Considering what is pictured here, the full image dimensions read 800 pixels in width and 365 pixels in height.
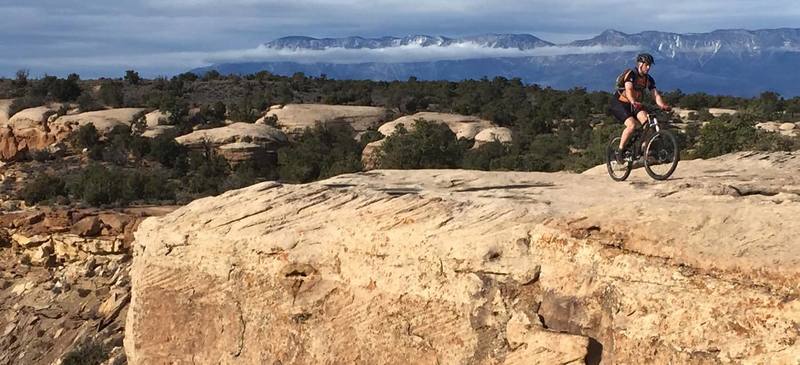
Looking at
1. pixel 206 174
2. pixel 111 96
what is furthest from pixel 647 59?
pixel 111 96

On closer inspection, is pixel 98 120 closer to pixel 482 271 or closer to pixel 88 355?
pixel 88 355

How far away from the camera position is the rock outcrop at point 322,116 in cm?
3827

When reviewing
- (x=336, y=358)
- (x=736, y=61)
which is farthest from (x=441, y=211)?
(x=736, y=61)

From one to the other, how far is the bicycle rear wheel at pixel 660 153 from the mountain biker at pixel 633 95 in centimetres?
33

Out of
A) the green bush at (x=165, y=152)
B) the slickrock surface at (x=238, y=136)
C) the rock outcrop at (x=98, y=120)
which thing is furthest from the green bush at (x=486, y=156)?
the rock outcrop at (x=98, y=120)

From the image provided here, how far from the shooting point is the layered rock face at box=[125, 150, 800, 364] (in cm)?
644

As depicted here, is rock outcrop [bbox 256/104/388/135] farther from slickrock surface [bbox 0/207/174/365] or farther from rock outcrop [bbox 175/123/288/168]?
slickrock surface [bbox 0/207/174/365]

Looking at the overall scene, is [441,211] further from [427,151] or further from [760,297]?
[427,151]

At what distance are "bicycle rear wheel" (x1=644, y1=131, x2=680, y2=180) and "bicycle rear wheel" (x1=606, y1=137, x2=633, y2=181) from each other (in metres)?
0.28

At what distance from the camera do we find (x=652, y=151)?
10.1m

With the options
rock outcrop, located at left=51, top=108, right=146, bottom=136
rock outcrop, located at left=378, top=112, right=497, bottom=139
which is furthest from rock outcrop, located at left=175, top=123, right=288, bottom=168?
rock outcrop, located at left=378, top=112, right=497, bottom=139

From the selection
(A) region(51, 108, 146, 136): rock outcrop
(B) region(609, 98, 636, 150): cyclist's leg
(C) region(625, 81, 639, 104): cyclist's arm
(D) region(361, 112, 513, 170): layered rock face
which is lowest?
(D) region(361, 112, 513, 170): layered rock face

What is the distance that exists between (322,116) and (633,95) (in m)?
29.7

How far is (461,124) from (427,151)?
12.9 m
